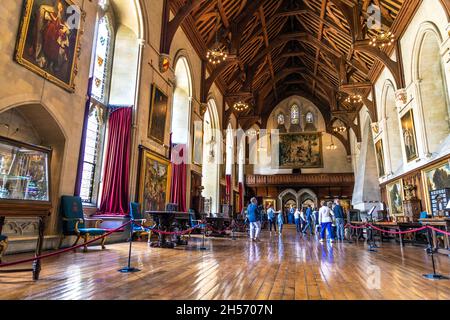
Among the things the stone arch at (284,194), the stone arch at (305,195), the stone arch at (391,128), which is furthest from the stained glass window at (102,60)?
the stone arch at (305,195)

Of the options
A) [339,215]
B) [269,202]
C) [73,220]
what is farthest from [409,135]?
[269,202]

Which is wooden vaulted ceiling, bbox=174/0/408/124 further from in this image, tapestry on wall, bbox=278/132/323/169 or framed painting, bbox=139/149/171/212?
framed painting, bbox=139/149/171/212

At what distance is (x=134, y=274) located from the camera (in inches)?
122

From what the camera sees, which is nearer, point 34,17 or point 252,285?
point 252,285

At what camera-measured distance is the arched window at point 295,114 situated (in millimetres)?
22297

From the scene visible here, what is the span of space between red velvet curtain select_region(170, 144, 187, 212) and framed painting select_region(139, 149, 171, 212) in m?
0.74

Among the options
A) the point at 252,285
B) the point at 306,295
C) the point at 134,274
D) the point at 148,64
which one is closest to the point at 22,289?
the point at 134,274

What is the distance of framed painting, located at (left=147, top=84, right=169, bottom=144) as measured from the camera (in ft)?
26.5

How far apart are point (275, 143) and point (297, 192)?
423cm

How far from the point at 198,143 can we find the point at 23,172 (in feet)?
30.4

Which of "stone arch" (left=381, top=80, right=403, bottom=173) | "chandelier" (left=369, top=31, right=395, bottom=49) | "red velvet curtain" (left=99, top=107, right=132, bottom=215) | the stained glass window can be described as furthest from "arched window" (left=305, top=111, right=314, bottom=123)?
"red velvet curtain" (left=99, top=107, right=132, bottom=215)

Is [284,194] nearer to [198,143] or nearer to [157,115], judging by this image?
[198,143]

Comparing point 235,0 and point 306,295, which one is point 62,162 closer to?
point 306,295

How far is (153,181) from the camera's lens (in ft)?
26.0
